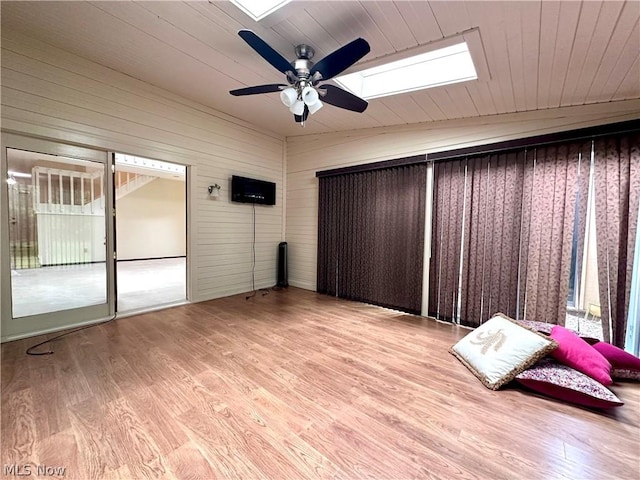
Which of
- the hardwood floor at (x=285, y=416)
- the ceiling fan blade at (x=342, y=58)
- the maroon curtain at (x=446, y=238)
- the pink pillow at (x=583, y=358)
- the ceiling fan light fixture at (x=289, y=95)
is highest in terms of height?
the ceiling fan blade at (x=342, y=58)

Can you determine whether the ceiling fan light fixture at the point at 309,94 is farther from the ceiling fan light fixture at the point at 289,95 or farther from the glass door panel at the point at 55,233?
the glass door panel at the point at 55,233

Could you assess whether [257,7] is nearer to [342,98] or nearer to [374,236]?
[342,98]

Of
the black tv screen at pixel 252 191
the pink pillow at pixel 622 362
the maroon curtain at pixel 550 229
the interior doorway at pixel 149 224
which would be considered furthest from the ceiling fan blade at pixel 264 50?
the interior doorway at pixel 149 224

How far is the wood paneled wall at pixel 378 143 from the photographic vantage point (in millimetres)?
2824

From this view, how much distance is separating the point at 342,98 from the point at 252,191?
285 centimetres

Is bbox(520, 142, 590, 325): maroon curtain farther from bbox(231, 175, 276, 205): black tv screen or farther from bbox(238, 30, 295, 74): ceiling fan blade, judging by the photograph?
bbox(231, 175, 276, 205): black tv screen

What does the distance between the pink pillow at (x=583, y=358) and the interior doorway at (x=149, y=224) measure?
5.78 metres

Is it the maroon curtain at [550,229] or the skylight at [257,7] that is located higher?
the skylight at [257,7]

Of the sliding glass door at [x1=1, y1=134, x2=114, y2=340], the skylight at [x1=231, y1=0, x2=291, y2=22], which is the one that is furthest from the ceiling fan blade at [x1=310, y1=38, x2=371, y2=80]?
the sliding glass door at [x1=1, y1=134, x2=114, y2=340]

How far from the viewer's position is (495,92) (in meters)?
2.74

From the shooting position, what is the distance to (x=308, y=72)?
2.22 metres

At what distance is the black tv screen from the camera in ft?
15.4

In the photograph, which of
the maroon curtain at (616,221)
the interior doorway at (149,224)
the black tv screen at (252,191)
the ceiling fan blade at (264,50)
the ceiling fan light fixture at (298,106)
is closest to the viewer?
the ceiling fan blade at (264,50)

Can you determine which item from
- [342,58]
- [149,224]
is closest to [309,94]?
[342,58]
